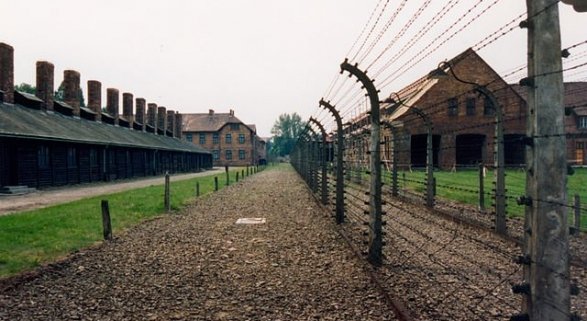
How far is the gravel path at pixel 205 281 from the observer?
4754mm

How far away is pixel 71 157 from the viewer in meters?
26.4

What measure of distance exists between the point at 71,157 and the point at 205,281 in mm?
24280

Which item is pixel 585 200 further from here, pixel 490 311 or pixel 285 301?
pixel 285 301

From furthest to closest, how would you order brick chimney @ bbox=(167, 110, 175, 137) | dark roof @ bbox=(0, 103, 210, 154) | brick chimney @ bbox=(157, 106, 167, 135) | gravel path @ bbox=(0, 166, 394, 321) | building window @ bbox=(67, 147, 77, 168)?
1. brick chimney @ bbox=(167, 110, 175, 137)
2. brick chimney @ bbox=(157, 106, 167, 135)
3. building window @ bbox=(67, 147, 77, 168)
4. dark roof @ bbox=(0, 103, 210, 154)
5. gravel path @ bbox=(0, 166, 394, 321)

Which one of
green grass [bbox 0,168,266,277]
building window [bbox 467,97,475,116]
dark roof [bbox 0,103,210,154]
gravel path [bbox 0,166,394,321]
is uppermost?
building window [bbox 467,97,475,116]

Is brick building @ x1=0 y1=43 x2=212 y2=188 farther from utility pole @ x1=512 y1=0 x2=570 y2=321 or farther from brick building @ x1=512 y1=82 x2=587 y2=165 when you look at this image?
brick building @ x1=512 y1=82 x2=587 y2=165

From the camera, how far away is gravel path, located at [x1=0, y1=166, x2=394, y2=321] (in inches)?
187

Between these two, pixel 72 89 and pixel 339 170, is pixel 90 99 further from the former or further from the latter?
pixel 339 170

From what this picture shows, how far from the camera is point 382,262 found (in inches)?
262

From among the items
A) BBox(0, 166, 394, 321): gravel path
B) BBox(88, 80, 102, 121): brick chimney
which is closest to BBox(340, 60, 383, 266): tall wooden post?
BBox(0, 166, 394, 321): gravel path

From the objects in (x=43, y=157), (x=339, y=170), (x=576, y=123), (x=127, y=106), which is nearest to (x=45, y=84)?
(x=43, y=157)

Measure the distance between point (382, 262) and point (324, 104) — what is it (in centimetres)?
573

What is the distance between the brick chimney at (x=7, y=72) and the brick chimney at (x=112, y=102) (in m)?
15.9

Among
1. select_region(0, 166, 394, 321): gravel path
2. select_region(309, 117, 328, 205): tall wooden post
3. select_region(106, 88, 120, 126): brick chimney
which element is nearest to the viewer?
select_region(0, 166, 394, 321): gravel path
